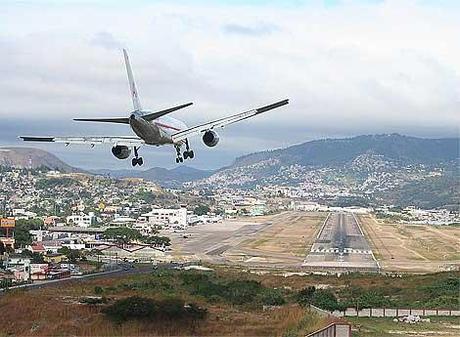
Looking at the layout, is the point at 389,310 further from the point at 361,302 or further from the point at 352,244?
the point at 352,244

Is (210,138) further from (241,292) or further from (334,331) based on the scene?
(241,292)

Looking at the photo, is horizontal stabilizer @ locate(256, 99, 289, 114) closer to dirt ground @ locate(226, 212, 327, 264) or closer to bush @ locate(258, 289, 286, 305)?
Result: bush @ locate(258, 289, 286, 305)

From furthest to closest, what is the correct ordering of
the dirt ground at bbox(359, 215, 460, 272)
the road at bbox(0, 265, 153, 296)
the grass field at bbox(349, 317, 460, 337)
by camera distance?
the dirt ground at bbox(359, 215, 460, 272) < the road at bbox(0, 265, 153, 296) < the grass field at bbox(349, 317, 460, 337)

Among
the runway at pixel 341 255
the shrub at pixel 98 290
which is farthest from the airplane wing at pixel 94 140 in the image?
the runway at pixel 341 255

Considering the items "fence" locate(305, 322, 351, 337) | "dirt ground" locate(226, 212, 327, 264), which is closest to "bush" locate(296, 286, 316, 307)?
"fence" locate(305, 322, 351, 337)

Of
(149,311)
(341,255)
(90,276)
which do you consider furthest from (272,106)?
(341,255)

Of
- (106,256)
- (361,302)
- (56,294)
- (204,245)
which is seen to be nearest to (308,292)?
(361,302)
